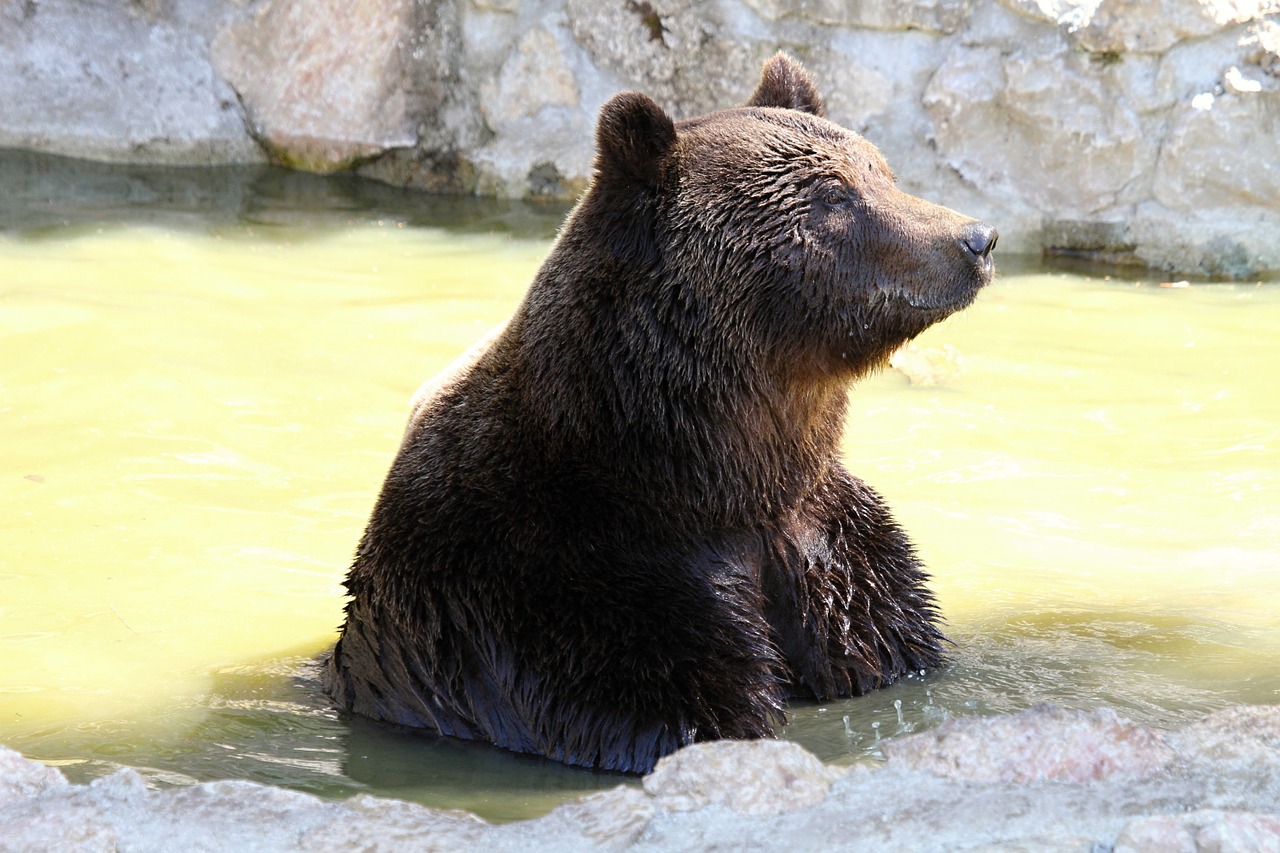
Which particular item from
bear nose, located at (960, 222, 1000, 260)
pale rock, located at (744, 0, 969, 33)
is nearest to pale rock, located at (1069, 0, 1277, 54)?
pale rock, located at (744, 0, 969, 33)

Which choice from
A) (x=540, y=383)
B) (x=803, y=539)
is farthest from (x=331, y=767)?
(x=803, y=539)

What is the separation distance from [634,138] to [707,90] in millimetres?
7314

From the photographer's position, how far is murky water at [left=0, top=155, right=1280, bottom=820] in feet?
14.9

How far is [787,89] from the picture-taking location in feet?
16.2

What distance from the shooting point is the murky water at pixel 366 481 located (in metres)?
4.55

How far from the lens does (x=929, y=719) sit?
4.46 m

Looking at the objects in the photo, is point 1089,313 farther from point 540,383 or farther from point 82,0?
point 82,0

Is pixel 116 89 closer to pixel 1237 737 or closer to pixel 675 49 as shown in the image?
pixel 675 49

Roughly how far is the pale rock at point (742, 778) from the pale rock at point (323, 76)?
998cm

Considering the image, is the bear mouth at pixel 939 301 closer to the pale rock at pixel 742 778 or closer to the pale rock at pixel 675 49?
the pale rock at pixel 742 778

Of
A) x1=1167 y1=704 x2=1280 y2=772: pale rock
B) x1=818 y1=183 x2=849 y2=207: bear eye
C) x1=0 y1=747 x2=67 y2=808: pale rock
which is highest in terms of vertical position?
x1=818 y1=183 x2=849 y2=207: bear eye

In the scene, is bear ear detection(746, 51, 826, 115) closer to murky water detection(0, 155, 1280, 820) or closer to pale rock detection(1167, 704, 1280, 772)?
murky water detection(0, 155, 1280, 820)

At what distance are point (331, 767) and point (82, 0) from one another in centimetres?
1102

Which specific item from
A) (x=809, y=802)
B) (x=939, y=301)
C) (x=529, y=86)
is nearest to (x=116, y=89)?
(x=529, y=86)
